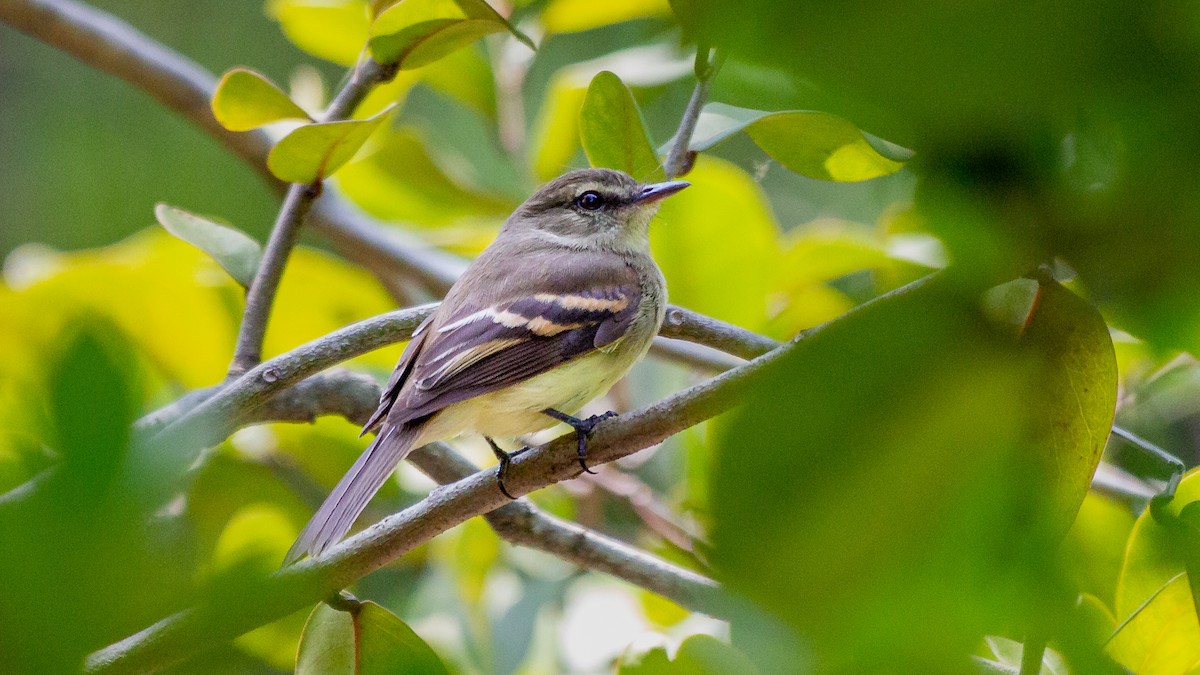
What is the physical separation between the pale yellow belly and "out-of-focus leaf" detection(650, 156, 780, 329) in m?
0.41

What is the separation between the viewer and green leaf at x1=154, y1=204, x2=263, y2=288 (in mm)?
1982

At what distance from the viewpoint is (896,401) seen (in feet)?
1.47

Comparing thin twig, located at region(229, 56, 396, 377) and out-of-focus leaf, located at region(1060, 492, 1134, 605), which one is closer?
out-of-focus leaf, located at region(1060, 492, 1134, 605)

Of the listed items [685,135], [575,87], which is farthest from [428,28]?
[575,87]

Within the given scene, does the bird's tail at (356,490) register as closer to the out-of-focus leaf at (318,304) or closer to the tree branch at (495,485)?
the tree branch at (495,485)

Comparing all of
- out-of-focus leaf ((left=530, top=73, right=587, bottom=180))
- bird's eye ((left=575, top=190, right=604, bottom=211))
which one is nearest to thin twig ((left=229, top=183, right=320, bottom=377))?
out-of-focus leaf ((left=530, top=73, right=587, bottom=180))

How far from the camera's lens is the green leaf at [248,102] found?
1806 mm

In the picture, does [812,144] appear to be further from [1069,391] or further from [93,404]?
[93,404]

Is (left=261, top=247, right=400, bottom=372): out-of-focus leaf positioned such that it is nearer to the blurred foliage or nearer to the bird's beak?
the bird's beak

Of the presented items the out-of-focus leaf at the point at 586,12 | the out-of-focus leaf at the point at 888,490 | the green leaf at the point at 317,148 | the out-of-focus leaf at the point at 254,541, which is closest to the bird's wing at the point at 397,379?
the out-of-focus leaf at the point at 254,541

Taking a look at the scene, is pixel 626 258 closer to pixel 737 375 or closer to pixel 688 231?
pixel 688 231

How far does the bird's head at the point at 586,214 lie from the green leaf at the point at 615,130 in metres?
0.96

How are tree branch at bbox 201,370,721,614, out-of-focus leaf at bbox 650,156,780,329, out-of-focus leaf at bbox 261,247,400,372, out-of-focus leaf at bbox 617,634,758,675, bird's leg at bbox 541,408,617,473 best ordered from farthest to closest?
1. out-of-focus leaf at bbox 261,247,400,372
2. out-of-focus leaf at bbox 650,156,780,329
3. tree branch at bbox 201,370,721,614
4. bird's leg at bbox 541,408,617,473
5. out-of-focus leaf at bbox 617,634,758,675

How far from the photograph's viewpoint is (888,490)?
453 millimetres
